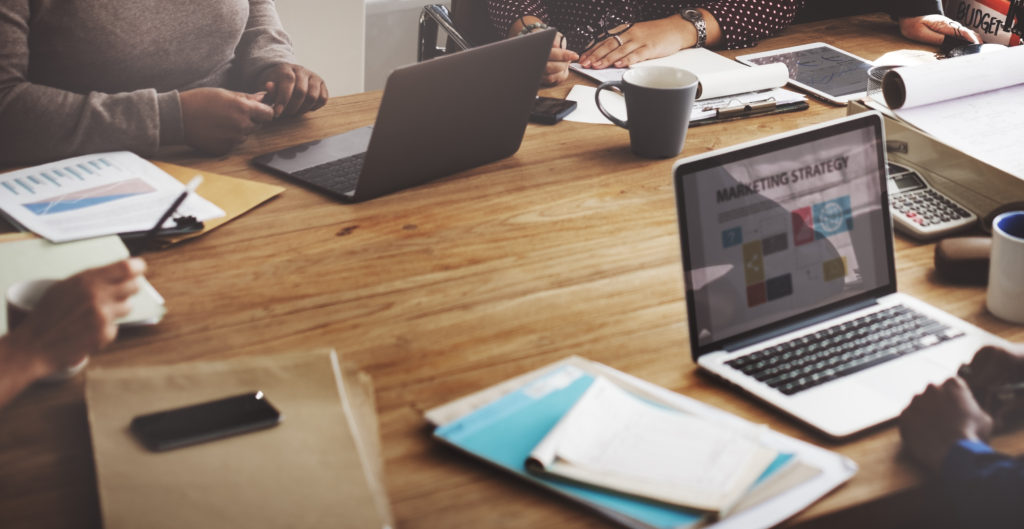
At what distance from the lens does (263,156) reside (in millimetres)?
1411

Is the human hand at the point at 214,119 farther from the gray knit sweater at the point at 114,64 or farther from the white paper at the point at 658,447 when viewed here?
the white paper at the point at 658,447

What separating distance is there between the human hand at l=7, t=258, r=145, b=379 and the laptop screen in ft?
1.91

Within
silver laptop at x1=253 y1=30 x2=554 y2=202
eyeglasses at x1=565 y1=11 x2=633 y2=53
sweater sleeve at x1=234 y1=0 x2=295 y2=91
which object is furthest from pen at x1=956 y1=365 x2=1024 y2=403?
eyeglasses at x1=565 y1=11 x2=633 y2=53

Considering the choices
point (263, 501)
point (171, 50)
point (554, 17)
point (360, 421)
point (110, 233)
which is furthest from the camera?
point (554, 17)

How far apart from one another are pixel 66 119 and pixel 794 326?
43.1 inches

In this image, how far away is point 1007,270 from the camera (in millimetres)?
1021

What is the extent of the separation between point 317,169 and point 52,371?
578 millimetres

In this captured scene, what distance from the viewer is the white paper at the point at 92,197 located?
1.15 metres

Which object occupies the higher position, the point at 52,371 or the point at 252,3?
the point at 252,3

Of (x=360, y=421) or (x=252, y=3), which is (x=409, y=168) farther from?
(x=252, y=3)

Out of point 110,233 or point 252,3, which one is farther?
point 252,3

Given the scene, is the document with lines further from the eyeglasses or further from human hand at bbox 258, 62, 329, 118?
the eyeglasses

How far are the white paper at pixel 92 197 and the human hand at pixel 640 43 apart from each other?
91cm

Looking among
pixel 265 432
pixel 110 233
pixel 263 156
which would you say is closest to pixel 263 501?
pixel 265 432
